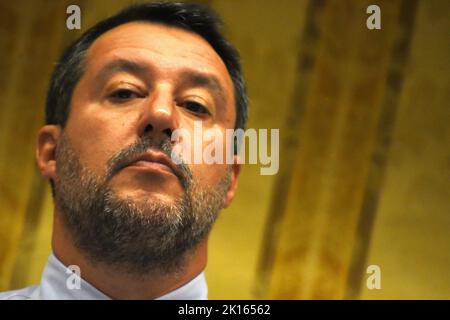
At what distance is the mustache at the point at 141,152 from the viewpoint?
1.00 meters

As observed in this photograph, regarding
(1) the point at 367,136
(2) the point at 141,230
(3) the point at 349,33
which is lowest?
(2) the point at 141,230

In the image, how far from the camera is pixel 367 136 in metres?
1.37

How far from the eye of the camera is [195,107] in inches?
43.2

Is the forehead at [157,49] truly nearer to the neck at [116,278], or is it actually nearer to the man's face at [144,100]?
the man's face at [144,100]

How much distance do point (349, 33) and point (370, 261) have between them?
1.81 ft

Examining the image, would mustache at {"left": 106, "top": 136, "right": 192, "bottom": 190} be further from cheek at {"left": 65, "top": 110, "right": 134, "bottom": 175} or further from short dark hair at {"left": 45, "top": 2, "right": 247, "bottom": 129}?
short dark hair at {"left": 45, "top": 2, "right": 247, "bottom": 129}

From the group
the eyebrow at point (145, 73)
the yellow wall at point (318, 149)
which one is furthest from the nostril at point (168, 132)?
the yellow wall at point (318, 149)

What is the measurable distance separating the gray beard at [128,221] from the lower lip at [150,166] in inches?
1.3

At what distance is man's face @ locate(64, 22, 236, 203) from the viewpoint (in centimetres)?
101

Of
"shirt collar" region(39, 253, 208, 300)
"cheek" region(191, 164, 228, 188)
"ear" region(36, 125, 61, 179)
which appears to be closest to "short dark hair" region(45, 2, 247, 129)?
"ear" region(36, 125, 61, 179)

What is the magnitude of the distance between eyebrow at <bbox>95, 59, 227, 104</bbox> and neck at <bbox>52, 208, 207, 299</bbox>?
11.6 inches
